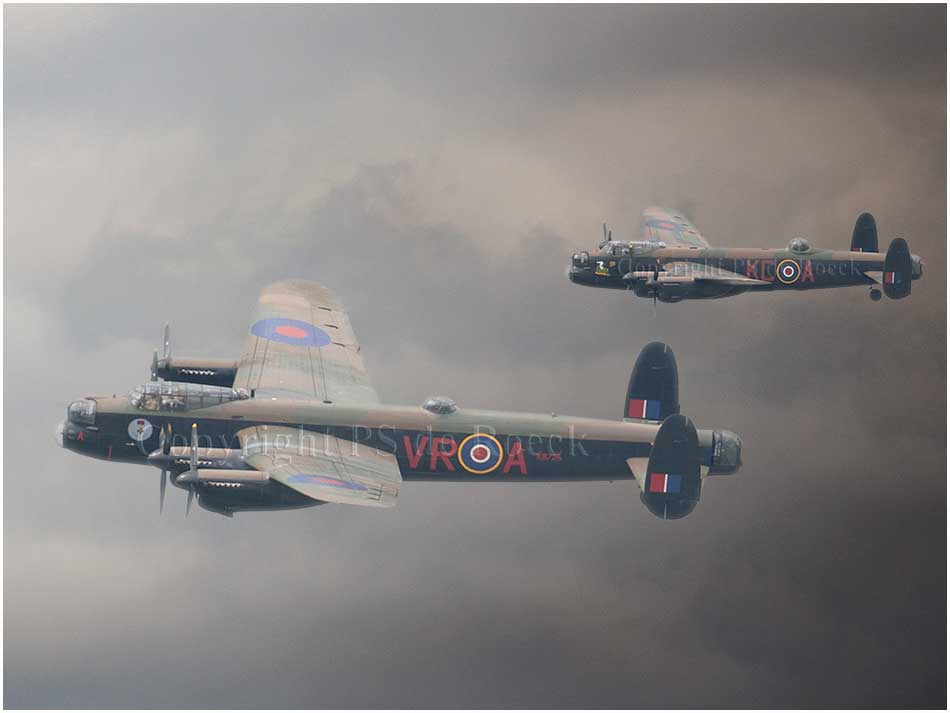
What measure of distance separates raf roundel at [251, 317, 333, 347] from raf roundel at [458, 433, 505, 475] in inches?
298

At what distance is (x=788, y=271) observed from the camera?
70.1 meters

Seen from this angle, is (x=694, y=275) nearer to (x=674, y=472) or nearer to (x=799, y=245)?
(x=799, y=245)

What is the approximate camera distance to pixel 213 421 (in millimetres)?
62188

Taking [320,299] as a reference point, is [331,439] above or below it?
below

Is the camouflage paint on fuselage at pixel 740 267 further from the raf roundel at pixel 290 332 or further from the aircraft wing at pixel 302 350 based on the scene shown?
the raf roundel at pixel 290 332

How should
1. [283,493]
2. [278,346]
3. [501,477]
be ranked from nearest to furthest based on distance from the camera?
[283,493]
[501,477]
[278,346]

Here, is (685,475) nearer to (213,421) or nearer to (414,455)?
(414,455)

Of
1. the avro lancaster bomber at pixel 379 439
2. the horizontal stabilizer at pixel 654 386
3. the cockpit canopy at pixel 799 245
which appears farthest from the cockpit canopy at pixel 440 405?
the cockpit canopy at pixel 799 245

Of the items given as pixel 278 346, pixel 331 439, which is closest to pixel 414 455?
pixel 331 439

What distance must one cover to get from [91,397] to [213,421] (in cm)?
404

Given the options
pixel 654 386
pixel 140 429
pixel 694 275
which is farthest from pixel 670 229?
pixel 140 429

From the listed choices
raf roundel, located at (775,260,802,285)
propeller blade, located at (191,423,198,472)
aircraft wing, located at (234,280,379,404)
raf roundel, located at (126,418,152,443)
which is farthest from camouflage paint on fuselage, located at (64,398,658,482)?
raf roundel, located at (775,260,802,285)

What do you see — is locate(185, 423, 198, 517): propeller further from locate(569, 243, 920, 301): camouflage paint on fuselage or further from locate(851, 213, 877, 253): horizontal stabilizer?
locate(851, 213, 877, 253): horizontal stabilizer

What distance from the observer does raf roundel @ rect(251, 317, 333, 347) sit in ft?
222
